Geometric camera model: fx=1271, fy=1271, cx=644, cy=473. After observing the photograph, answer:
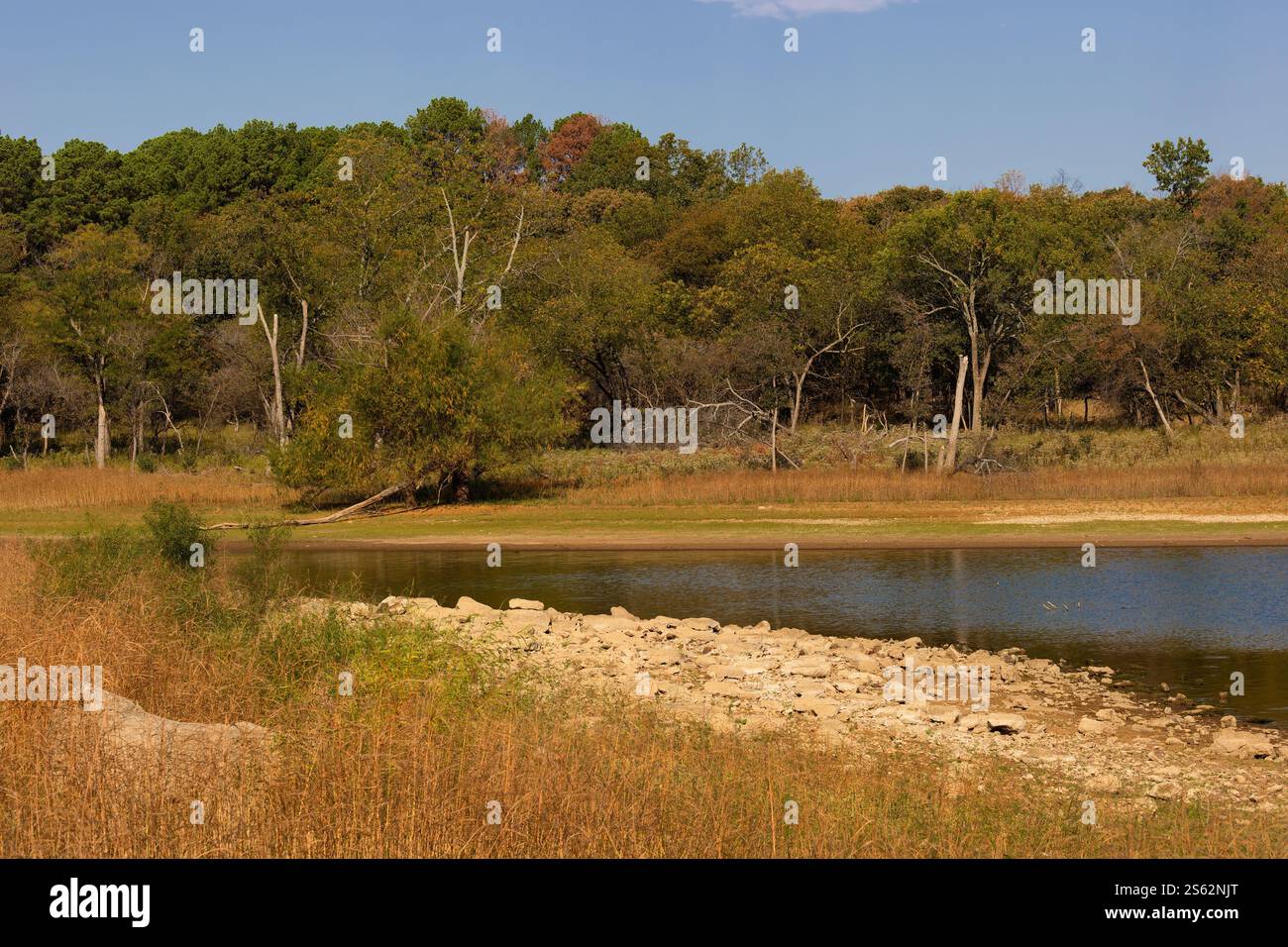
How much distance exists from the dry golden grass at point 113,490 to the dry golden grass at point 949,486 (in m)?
11.9

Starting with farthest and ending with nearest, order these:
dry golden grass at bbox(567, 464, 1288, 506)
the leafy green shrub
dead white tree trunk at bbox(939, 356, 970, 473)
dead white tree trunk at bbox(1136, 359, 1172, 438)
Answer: dead white tree trunk at bbox(1136, 359, 1172, 438) < dead white tree trunk at bbox(939, 356, 970, 473) < dry golden grass at bbox(567, 464, 1288, 506) < the leafy green shrub

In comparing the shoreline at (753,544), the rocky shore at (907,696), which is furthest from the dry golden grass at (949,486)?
the rocky shore at (907,696)

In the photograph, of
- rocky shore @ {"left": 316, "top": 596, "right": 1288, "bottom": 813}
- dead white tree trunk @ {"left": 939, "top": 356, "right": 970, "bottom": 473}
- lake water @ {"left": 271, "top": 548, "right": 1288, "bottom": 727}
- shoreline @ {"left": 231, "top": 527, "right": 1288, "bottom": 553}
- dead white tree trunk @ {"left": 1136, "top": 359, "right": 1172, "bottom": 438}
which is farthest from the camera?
dead white tree trunk @ {"left": 1136, "top": 359, "right": 1172, "bottom": 438}

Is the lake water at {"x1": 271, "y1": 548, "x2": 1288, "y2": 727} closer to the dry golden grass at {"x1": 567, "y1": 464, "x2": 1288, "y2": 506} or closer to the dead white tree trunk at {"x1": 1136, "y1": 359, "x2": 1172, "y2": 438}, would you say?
the dry golden grass at {"x1": 567, "y1": 464, "x2": 1288, "y2": 506}

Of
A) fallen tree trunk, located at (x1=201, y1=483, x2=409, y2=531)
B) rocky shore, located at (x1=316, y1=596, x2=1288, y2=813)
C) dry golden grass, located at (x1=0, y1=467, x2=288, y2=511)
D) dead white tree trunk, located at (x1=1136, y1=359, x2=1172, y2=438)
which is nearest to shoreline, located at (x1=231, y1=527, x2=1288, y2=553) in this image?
fallen tree trunk, located at (x1=201, y1=483, x2=409, y2=531)

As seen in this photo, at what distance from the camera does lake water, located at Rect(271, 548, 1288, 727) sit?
1995 centimetres

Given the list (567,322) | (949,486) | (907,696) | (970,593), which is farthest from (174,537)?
(567,322)

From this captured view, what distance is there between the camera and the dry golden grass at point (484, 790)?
926 centimetres

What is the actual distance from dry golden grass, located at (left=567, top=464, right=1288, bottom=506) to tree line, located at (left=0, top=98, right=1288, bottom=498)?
440 cm

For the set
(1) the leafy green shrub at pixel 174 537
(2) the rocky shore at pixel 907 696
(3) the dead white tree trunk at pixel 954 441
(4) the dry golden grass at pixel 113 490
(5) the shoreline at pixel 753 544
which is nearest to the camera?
(2) the rocky shore at pixel 907 696

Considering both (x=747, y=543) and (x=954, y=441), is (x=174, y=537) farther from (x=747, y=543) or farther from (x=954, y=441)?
(x=954, y=441)

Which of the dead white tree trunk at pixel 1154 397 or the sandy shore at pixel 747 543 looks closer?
the sandy shore at pixel 747 543

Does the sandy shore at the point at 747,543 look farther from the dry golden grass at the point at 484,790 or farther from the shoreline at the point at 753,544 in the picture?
the dry golden grass at the point at 484,790
